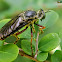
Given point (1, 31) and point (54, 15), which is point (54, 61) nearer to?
point (54, 15)

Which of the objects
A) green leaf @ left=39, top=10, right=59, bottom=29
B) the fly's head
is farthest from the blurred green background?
green leaf @ left=39, top=10, right=59, bottom=29

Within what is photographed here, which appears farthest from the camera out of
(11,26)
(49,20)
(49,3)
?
(49,3)

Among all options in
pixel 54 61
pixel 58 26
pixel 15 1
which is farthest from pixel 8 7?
pixel 54 61

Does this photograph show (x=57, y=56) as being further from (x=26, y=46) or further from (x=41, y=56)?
(x=26, y=46)

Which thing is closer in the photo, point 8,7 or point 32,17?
point 32,17

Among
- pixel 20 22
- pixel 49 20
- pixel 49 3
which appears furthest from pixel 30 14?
pixel 49 3

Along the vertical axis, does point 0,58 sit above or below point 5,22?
below

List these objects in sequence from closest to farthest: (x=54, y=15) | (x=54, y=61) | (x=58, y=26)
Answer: (x=54, y=61), (x=54, y=15), (x=58, y=26)
